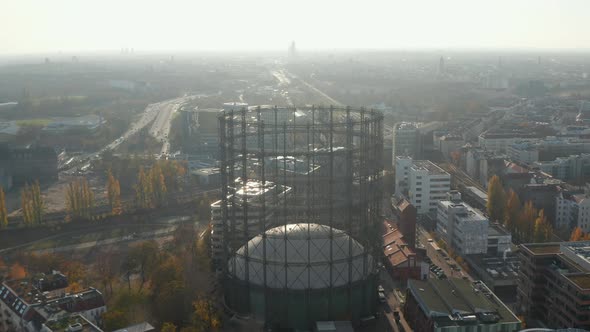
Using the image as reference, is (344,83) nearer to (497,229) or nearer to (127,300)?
(497,229)

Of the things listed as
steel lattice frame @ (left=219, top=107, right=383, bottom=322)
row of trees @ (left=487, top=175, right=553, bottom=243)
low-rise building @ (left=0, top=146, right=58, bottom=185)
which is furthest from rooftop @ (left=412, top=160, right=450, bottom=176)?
low-rise building @ (left=0, top=146, right=58, bottom=185)

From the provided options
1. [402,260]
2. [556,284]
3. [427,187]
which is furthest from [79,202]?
[556,284]

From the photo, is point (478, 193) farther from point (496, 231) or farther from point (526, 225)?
point (496, 231)

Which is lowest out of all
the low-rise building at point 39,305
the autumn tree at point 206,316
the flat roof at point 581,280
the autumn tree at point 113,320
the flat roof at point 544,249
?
the autumn tree at point 206,316

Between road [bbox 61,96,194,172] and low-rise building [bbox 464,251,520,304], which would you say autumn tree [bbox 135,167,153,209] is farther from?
low-rise building [bbox 464,251,520,304]

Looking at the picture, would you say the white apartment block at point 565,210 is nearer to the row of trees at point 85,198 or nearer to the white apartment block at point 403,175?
the white apartment block at point 403,175

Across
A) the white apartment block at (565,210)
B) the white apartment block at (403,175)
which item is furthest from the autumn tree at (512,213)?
the white apartment block at (403,175)
